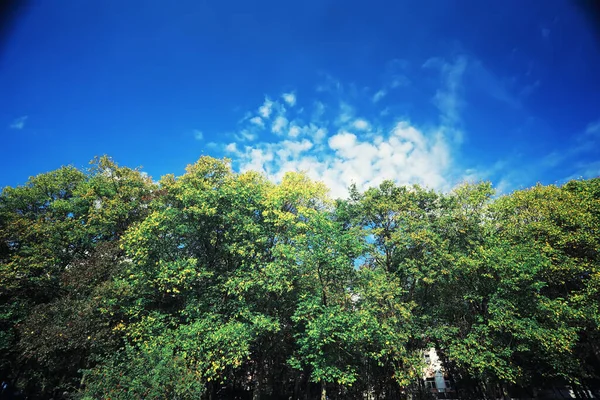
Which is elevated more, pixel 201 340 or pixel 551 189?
pixel 551 189

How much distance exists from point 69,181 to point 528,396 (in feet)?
178

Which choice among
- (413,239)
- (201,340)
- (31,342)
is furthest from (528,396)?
(31,342)

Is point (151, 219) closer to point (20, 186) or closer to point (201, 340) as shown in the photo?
point (201, 340)

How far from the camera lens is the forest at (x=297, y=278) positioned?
52.7 ft

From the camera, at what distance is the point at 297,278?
19.2 meters

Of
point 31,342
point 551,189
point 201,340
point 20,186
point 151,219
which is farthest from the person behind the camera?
point 20,186

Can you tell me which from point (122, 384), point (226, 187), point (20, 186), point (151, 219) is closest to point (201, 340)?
point (122, 384)

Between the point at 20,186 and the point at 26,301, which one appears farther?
the point at 20,186

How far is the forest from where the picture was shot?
1608 centimetres

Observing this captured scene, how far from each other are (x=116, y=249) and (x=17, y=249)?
8109 mm

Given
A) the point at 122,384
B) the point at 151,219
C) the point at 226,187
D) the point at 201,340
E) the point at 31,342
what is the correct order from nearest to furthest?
the point at 122,384 → the point at 201,340 → the point at 31,342 → the point at 151,219 → the point at 226,187

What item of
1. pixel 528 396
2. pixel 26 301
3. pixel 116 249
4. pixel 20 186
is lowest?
pixel 528 396

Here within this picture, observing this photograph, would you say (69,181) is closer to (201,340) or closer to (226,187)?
(226,187)

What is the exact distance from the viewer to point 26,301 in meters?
19.5
